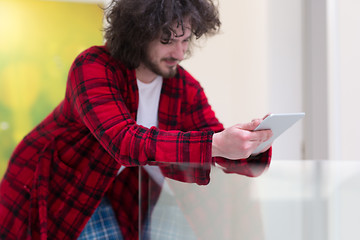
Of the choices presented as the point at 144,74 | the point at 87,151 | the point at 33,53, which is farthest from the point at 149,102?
the point at 33,53

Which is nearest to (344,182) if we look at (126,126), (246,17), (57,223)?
(126,126)

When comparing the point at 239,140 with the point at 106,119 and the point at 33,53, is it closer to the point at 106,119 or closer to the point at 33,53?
the point at 106,119

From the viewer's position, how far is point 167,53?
1.11m

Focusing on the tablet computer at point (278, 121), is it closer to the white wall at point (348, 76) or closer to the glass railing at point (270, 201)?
the glass railing at point (270, 201)

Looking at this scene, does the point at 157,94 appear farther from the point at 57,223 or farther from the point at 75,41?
the point at 75,41

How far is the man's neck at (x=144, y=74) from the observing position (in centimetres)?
115

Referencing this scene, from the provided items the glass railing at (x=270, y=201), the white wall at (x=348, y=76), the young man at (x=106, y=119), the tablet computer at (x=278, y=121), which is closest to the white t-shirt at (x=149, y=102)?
the young man at (x=106, y=119)

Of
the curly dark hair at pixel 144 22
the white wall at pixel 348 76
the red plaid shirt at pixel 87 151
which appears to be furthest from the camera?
the white wall at pixel 348 76

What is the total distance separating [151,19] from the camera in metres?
1.06

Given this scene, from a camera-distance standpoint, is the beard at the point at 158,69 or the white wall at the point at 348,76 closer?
the beard at the point at 158,69

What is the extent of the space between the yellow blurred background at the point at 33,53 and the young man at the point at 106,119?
205 centimetres

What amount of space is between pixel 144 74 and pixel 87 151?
0.76 ft

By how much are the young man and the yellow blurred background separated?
80.7 inches

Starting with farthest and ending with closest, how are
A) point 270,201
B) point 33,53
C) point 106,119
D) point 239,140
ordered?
point 33,53 < point 106,119 < point 239,140 < point 270,201
